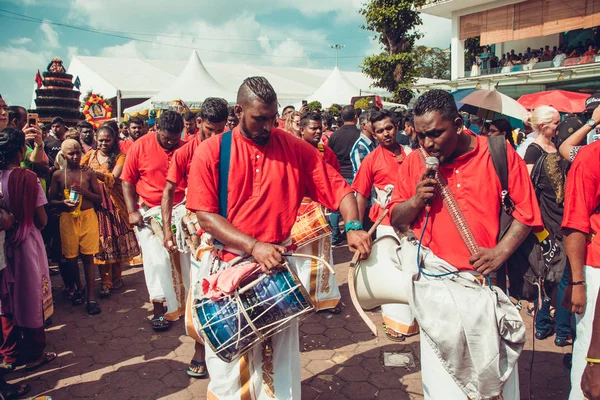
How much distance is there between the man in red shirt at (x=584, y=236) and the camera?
112 inches

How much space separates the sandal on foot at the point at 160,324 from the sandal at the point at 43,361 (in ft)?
3.36

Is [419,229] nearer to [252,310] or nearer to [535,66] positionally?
[252,310]

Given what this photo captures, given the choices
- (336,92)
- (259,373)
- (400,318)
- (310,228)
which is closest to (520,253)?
(259,373)

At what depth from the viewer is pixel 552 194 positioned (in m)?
4.38

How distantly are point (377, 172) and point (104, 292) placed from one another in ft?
13.5

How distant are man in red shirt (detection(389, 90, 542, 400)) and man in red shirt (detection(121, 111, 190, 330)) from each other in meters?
3.00

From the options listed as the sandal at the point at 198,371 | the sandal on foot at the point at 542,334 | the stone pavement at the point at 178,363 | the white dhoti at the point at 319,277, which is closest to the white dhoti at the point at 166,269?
the stone pavement at the point at 178,363

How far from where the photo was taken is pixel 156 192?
5.04 m

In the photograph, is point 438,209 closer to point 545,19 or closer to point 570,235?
point 570,235

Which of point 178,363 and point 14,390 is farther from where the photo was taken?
point 178,363

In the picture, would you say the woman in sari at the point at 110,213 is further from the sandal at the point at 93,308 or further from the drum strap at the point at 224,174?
the drum strap at the point at 224,174

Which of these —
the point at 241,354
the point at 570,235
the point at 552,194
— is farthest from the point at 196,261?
the point at 552,194

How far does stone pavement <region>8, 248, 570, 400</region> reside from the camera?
402 centimetres

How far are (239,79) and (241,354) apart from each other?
1401 inches
